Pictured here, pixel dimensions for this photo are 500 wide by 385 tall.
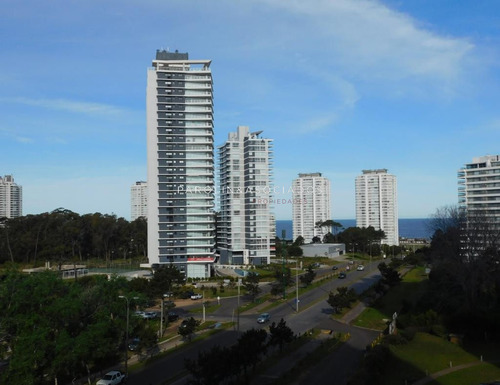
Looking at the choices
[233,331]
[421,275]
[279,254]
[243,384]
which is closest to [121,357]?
[233,331]

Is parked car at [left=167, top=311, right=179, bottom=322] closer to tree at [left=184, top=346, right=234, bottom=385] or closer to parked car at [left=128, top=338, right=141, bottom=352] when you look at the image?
parked car at [left=128, top=338, right=141, bottom=352]

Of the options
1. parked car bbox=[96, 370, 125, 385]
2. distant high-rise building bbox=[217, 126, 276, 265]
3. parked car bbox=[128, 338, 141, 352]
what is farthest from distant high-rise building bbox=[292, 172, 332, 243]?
parked car bbox=[96, 370, 125, 385]

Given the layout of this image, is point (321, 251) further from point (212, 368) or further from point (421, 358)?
point (212, 368)

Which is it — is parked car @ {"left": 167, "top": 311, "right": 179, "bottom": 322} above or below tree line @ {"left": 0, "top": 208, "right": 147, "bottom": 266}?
below

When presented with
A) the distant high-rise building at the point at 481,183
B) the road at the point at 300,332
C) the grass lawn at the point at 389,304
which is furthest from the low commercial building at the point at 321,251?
the road at the point at 300,332

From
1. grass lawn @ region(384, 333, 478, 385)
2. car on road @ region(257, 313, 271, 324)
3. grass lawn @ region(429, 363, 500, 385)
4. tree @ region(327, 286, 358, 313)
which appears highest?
tree @ region(327, 286, 358, 313)

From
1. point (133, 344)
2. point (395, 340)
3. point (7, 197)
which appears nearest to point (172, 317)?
point (133, 344)
